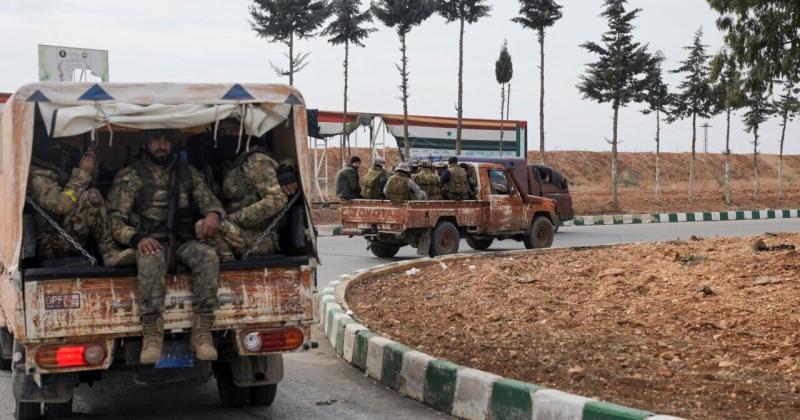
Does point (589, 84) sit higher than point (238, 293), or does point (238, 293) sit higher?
point (589, 84)

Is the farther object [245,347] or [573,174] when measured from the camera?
[573,174]

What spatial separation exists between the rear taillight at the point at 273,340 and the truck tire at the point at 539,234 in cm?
1285

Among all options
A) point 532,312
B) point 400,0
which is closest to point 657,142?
point 400,0

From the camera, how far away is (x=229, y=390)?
6449 millimetres

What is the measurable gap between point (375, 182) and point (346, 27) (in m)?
15.1

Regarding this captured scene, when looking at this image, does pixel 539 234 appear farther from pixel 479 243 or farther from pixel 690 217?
pixel 690 217

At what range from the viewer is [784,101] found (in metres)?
40.5

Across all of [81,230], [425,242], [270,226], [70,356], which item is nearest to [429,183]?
[425,242]

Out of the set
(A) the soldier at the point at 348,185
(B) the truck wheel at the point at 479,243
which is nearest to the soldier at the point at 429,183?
(A) the soldier at the point at 348,185

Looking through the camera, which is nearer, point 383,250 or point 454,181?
point 454,181

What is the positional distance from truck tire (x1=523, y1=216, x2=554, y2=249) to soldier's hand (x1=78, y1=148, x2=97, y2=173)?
13.2 meters

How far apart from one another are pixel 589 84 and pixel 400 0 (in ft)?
26.8

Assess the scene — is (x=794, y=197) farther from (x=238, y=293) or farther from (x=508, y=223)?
(x=238, y=293)

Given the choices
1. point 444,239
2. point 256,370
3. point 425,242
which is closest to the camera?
point 256,370
